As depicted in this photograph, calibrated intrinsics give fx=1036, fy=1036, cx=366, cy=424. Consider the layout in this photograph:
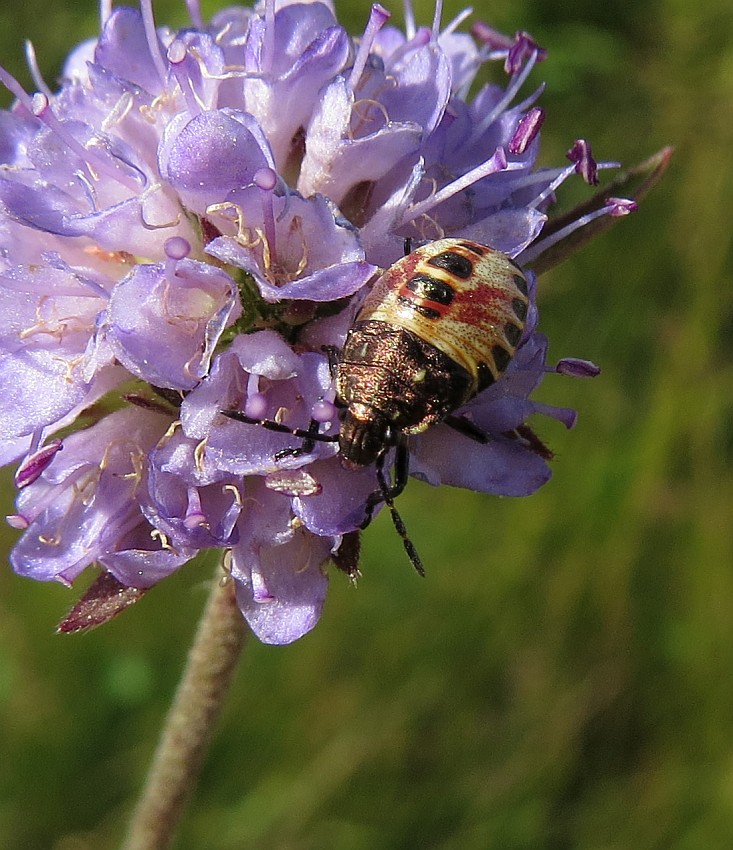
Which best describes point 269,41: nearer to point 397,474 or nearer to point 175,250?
point 175,250

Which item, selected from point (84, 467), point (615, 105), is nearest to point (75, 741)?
point (84, 467)

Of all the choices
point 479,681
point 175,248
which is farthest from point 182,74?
point 479,681

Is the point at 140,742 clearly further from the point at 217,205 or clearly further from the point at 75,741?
the point at 217,205

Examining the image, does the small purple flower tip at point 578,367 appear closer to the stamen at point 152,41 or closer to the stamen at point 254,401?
the stamen at point 254,401

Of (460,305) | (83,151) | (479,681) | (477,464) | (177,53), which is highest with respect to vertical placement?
(177,53)

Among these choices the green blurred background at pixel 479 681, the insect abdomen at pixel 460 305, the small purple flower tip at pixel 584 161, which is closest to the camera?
the insect abdomen at pixel 460 305

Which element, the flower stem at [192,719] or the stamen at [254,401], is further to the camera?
the flower stem at [192,719]

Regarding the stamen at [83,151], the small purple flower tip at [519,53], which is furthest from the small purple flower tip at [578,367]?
the stamen at [83,151]
